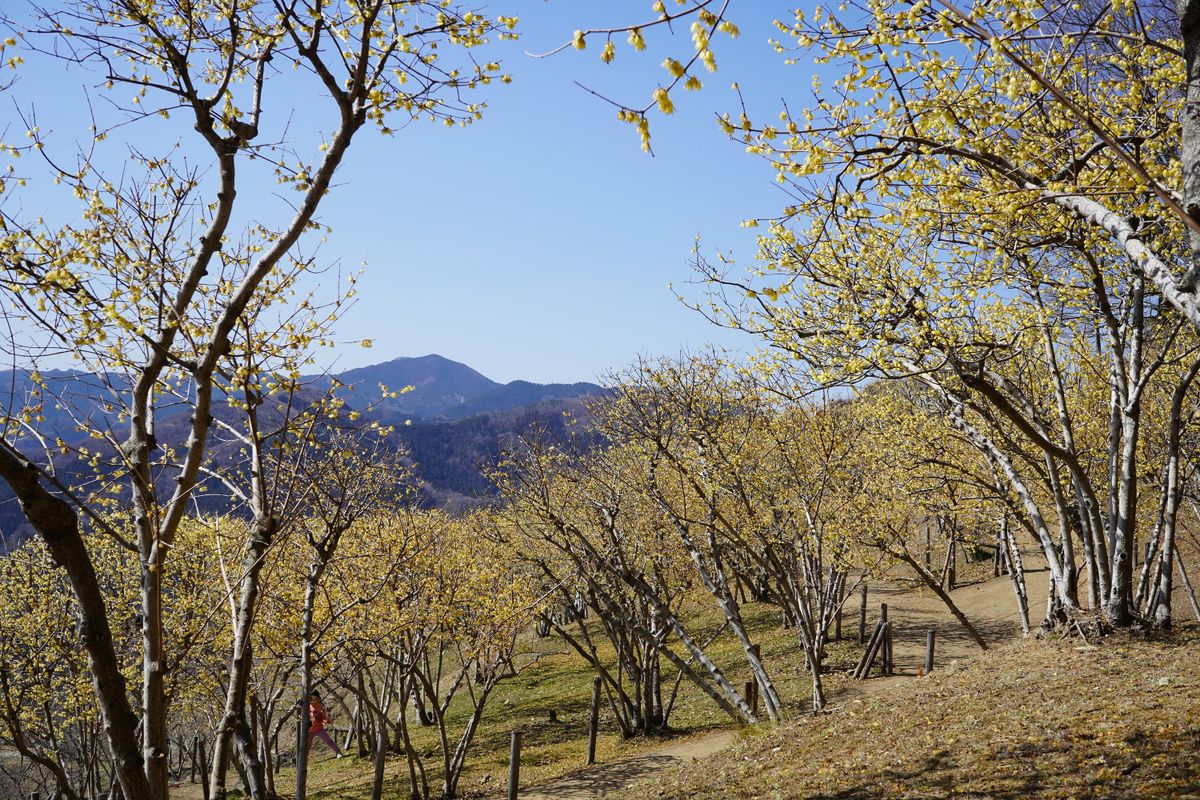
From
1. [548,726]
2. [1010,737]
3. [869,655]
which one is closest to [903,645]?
[869,655]

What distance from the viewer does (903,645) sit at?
23750 millimetres

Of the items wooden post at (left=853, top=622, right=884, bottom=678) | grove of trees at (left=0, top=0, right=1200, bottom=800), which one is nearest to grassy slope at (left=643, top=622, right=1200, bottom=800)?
grove of trees at (left=0, top=0, right=1200, bottom=800)

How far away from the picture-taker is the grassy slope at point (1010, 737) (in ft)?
19.4

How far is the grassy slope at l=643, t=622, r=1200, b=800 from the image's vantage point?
591 cm

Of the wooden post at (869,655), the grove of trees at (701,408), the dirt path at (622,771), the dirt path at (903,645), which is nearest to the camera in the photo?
the grove of trees at (701,408)

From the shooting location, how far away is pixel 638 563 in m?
17.9

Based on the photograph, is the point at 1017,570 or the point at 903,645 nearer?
the point at 1017,570

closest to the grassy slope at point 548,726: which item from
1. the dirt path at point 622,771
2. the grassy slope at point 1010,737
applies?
the dirt path at point 622,771

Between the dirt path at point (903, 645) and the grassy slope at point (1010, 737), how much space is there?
7.20ft

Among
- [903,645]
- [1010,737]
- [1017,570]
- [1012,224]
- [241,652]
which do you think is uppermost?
[1012,224]

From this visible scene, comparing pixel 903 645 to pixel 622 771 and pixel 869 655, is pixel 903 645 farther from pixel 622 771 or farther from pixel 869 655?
pixel 622 771

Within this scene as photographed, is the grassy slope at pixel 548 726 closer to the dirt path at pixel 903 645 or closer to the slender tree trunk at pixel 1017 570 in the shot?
the dirt path at pixel 903 645

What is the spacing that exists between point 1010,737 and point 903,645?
18227 millimetres

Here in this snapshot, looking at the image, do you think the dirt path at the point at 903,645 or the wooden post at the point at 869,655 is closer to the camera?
the dirt path at the point at 903,645
